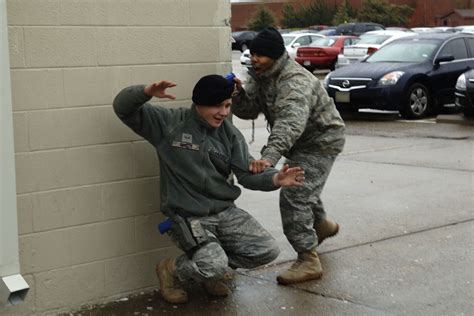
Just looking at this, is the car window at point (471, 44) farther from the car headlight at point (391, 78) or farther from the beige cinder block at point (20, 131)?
the beige cinder block at point (20, 131)

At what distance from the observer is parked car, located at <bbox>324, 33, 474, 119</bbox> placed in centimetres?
1603

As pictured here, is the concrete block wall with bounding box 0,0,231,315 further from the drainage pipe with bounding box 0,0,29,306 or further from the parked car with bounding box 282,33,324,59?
the parked car with bounding box 282,33,324,59

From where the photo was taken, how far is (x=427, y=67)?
16.5m

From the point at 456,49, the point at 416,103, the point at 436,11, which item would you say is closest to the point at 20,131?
the point at 416,103

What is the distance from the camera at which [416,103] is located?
640 inches

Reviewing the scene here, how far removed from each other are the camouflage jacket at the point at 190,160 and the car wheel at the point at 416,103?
11.4 meters

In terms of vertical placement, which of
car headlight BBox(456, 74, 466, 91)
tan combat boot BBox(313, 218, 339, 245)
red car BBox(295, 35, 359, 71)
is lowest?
red car BBox(295, 35, 359, 71)

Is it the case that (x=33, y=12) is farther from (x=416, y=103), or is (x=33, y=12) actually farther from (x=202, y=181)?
(x=416, y=103)

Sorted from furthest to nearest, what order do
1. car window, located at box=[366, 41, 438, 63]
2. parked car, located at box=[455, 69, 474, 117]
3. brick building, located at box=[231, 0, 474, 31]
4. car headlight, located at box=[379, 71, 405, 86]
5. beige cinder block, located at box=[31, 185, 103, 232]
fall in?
1. brick building, located at box=[231, 0, 474, 31]
2. car window, located at box=[366, 41, 438, 63]
3. car headlight, located at box=[379, 71, 405, 86]
4. parked car, located at box=[455, 69, 474, 117]
5. beige cinder block, located at box=[31, 185, 103, 232]

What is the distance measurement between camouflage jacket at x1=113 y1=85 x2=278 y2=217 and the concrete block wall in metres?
0.24

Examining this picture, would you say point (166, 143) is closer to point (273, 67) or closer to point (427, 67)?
point (273, 67)

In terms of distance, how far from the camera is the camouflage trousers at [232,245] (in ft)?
16.3

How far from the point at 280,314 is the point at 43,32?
209 cm

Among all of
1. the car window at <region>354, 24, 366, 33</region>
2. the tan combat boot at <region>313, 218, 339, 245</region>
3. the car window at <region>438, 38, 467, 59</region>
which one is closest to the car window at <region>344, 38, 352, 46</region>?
the car window at <region>354, 24, 366, 33</region>
